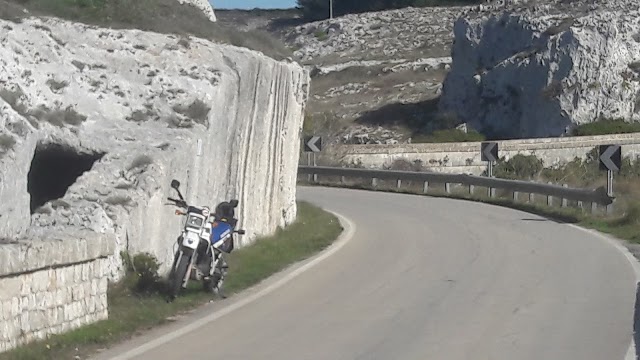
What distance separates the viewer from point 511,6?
237 feet

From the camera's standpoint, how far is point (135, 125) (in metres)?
17.6

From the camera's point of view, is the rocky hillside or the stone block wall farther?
the rocky hillside

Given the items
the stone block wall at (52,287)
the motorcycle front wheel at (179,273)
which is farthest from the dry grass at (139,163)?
the stone block wall at (52,287)

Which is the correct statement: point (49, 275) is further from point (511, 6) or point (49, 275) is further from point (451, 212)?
point (511, 6)

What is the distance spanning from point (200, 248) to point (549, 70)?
5079 centimetres

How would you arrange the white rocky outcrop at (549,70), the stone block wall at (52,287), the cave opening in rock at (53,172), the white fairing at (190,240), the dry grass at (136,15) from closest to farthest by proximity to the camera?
the stone block wall at (52,287) < the white fairing at (190,240) < the cave opening in rock at (53,172) < the dry grass at (136,15) < the white rocky outcrop at (549,70)

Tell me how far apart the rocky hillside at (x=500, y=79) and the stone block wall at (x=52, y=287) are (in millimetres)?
50794

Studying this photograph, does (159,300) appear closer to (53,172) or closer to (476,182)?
(53,172)

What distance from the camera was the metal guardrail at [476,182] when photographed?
30500mm

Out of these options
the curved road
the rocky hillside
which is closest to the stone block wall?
the curved road

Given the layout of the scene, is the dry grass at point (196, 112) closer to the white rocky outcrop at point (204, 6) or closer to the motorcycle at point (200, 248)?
the motorcycle at point (200, 248)

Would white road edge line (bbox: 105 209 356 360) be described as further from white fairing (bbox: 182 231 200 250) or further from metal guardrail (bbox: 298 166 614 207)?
metal guardrail (bbox: 298 166 614 207)

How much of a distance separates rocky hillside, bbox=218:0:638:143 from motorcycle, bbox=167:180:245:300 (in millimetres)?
47985

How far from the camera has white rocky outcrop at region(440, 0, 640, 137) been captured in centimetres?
6238
